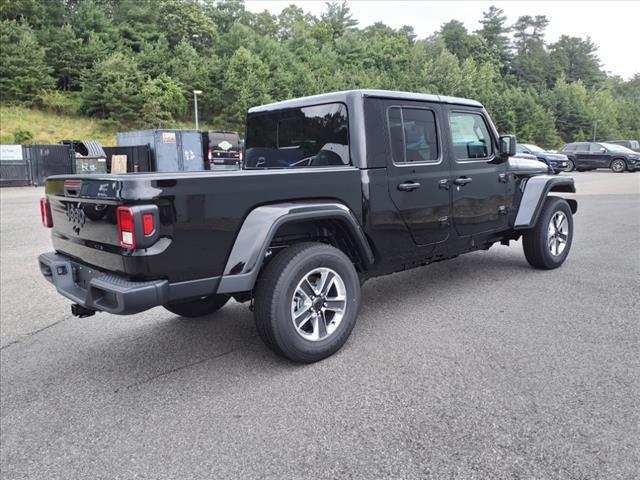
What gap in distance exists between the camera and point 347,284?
3611mm

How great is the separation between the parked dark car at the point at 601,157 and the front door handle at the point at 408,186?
26.9 meters

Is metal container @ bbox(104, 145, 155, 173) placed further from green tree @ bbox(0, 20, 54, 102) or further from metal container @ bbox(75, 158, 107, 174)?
green tree @ bbox(0, 20, 54, 102)

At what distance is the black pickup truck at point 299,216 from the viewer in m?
2.88

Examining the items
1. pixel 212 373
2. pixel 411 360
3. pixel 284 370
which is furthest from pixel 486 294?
pixel 212 373

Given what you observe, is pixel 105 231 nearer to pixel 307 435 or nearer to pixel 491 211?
pixel 307 435

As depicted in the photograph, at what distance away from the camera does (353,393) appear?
9.86ft

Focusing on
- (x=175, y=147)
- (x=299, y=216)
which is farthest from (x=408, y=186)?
(x=175, y=147)

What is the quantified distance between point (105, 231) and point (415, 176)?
7.93 feet

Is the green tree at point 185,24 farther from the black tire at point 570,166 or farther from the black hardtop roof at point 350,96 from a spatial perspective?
the black hardtop roof at point 350,96

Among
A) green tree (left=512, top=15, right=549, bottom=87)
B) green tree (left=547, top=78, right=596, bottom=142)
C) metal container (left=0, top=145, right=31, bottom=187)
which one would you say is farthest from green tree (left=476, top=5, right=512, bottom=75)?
metal container (left=0, top=145, right=31, bottom=187)

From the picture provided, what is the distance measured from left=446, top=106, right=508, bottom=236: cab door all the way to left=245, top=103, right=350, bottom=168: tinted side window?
1.20m

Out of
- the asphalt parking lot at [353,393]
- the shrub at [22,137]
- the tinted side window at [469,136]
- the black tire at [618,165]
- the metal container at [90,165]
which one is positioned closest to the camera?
the asphalt parking lot at [353,393]

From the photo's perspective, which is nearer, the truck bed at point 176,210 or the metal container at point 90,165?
the truck bed at point 176,210

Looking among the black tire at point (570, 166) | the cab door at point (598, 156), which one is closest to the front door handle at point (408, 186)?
the black tire at point (570, 166)
